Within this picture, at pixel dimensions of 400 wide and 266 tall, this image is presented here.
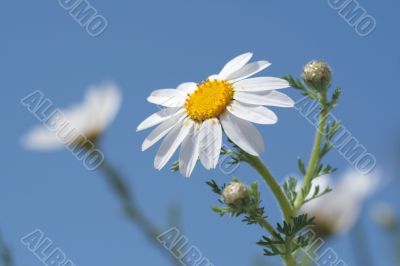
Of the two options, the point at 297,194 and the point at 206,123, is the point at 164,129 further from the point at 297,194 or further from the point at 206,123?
the point at 297,194

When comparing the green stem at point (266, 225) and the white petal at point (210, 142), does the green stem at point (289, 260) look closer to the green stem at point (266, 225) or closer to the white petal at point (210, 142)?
the green stem at point (266, 225)

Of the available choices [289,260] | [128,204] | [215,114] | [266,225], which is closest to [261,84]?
[215,114]

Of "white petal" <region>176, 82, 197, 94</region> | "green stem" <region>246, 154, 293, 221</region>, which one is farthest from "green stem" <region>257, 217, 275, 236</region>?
"white petal" <region>176, 82, 197, 94</region>

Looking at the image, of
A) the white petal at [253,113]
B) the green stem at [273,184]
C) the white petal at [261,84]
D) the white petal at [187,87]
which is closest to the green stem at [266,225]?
the green stem at [273,184]

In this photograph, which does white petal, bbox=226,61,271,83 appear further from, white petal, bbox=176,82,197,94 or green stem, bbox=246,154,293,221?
green stem, bbox=246,154,293,221

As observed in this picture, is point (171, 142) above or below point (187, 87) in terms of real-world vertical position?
below

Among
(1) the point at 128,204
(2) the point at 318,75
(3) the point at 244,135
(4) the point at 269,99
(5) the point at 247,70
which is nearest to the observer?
(3) the point at 244,135

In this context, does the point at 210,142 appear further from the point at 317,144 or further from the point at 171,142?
the point at 317,144
